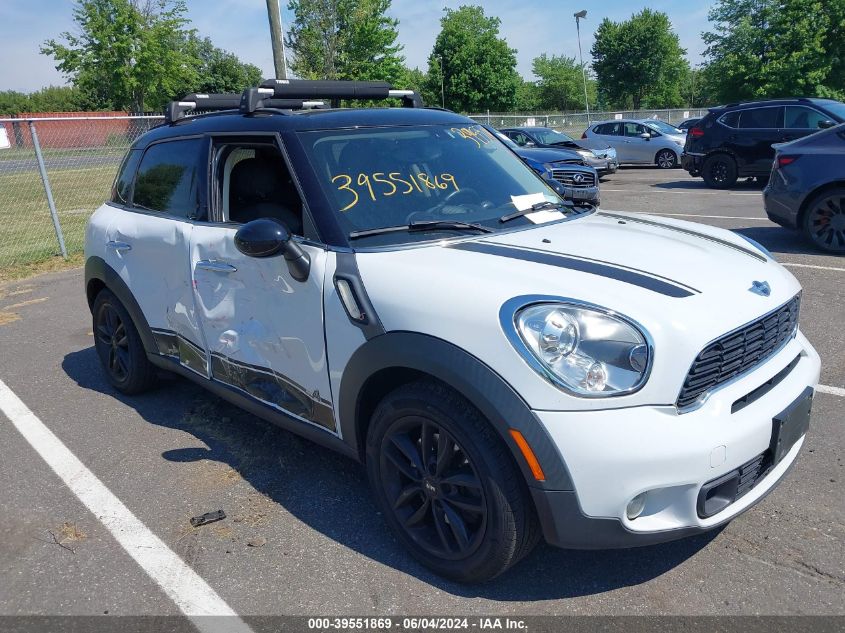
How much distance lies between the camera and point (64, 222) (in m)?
13.4

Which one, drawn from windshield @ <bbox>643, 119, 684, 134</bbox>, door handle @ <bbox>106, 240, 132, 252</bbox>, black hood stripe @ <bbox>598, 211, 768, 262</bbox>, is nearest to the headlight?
black hood stripe @ <bbox>598, 211, 768, 262</bbox>

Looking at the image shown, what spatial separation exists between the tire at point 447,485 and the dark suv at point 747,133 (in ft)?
43.9

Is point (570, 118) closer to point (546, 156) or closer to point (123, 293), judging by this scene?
point (546, 156)

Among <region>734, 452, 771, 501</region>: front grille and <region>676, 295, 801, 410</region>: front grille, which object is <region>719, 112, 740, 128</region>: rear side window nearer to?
<region>676, 295, 801, 410</region>: front grille

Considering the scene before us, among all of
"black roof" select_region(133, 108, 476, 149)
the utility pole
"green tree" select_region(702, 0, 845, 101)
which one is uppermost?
"green tree" select_region(702, 0, 845, 101)

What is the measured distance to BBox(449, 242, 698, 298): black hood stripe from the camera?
2.45 m

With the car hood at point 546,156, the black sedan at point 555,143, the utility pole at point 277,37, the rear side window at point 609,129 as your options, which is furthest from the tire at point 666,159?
the utility pole at point 277,37

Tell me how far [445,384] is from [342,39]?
42.1 metres

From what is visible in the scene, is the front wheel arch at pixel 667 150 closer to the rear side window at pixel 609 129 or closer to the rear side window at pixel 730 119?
the rear side window at pixel 609 129

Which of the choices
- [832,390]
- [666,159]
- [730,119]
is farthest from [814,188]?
[666,159]

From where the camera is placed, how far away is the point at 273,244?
111 inches

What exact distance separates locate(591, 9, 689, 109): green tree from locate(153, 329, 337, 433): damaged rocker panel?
69964 millimetres

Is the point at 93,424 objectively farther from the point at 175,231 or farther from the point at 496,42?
the point at 496,42

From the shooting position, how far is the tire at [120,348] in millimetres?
4512
